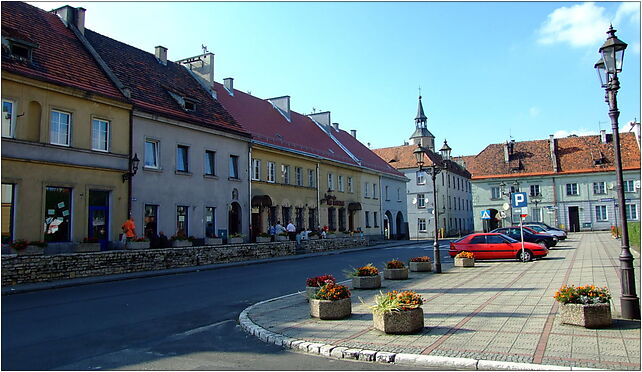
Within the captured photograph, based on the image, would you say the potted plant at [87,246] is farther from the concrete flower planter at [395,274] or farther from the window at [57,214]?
the concrete flower planter at [395,274]

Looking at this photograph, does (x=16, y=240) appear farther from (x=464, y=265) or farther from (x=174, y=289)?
(x=464, y=265)

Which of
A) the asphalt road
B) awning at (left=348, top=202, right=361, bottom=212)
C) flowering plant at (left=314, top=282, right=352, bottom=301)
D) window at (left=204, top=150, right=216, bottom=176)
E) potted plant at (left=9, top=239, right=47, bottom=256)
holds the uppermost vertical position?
window at (left=204, top=150, right=216, bottom=176)

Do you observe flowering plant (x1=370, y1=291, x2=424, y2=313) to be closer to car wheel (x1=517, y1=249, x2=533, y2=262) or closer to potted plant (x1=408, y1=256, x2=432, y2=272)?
potted plant (x1=408, y1=256, x2=432, y2=272)

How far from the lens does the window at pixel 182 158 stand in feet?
85.5

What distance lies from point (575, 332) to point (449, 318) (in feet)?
7.19

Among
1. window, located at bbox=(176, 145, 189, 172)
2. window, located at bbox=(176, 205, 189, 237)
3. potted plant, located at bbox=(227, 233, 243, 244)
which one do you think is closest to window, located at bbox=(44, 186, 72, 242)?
window, located at bbox=(176, 205, 189, 237)

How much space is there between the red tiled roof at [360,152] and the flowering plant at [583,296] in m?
38.9

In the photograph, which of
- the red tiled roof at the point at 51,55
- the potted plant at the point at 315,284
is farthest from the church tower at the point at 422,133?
the potted plant at the point at 315,284

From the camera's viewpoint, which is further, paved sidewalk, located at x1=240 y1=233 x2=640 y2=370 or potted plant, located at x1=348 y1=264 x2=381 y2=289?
potted plant, located at x1=348 y1=264 x2=381 y2=289

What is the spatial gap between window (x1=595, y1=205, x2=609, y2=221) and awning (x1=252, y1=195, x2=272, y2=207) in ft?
156

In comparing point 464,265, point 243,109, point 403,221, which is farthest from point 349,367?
point 403,221

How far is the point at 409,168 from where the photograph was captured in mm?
66312

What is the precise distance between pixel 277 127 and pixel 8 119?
21318 millimetres

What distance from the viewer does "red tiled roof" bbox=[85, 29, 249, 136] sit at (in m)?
25.0
